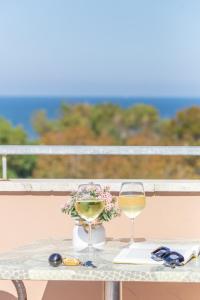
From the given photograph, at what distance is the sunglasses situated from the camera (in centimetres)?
226

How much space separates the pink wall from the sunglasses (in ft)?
2.59

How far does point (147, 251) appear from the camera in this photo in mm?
2416

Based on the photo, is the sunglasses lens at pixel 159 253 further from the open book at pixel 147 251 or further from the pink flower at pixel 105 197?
the pink flower at pixel 105 197

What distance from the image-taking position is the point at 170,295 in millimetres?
3145

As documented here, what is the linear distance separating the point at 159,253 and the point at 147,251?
9cm

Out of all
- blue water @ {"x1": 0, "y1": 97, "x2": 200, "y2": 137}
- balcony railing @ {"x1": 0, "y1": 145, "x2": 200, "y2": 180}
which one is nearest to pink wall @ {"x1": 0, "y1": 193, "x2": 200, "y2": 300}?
balcony railing @ {"x1": 0, "y1": 145, "x2": 200, "y2": 180}

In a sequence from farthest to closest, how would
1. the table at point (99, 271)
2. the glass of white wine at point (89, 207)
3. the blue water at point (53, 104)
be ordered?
1. the blue water at point (53, 104)
2. the glass of white wine at point (89, 207)
3. the table at point (99, 271)

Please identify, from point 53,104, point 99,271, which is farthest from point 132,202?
point 53,104

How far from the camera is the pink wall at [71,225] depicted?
3.15m

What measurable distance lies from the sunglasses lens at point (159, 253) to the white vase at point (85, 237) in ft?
0.72

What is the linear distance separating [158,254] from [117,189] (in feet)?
2.67

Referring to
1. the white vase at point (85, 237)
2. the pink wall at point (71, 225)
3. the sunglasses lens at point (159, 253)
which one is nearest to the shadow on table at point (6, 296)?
the pink wall at point (71, 225)

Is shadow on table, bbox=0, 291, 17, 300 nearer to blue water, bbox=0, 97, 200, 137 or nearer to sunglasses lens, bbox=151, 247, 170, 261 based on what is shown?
sunglasses lens, bbox=151, 247, 170, 261

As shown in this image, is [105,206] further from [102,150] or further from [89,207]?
[102,150]
